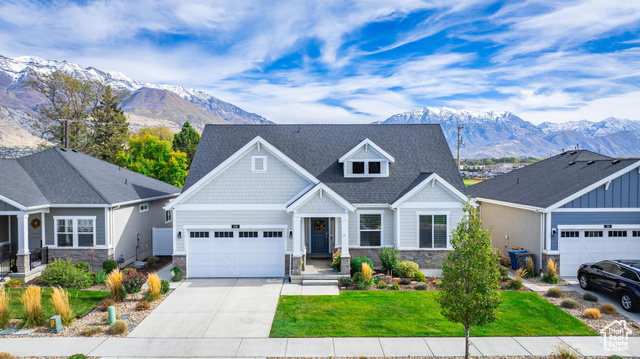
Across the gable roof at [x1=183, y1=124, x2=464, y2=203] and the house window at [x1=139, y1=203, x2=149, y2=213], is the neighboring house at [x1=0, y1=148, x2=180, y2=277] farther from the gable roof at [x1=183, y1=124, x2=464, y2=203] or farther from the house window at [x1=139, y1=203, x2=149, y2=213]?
the gable roof at [x1=183, y1=124, x2=464, y2=203]

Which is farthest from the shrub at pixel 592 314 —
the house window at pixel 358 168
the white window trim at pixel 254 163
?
the white window trim at pixel 254 163

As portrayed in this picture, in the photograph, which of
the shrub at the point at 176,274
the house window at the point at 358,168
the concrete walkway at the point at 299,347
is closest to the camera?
the concrete walkway at the point at 299,347

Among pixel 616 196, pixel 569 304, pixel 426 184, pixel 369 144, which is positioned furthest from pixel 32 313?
pixel 616 196

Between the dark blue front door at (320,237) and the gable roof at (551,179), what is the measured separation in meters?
9.68

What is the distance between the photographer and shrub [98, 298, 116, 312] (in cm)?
1212

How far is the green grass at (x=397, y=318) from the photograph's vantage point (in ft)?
33.6

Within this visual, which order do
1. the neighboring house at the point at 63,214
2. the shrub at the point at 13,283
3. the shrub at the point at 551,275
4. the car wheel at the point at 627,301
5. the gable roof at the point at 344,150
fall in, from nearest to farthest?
the car wheel at the point at 627,301, the shrub at the point at 13,283, the shrub at the point at 551,275, the neighboring house at the point at 63,214, the gable roof at the point at 344,150

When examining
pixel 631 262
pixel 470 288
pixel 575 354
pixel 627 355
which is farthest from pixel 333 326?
pixel 631 262

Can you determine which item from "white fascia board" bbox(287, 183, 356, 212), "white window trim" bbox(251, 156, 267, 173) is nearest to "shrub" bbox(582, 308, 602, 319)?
"white fascia board" bbox(287, 183, 356, 212)

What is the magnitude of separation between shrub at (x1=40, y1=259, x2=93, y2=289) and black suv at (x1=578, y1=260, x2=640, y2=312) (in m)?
20.1

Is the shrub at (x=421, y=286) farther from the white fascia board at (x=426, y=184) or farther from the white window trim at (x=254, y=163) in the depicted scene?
the white window trim at (x=254, y=163)

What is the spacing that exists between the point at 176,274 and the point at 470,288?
12.4 metres

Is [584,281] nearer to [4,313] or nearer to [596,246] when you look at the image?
[596,246]

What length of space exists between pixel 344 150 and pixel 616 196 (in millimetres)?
12618
